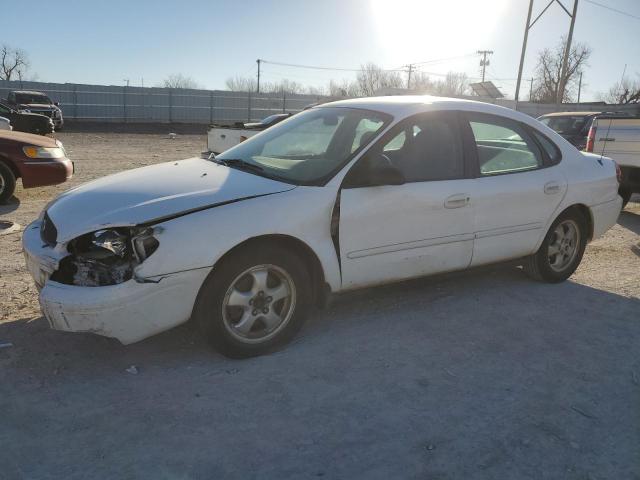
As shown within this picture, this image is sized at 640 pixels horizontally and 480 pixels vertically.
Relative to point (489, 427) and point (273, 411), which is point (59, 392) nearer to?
point (273, 411)

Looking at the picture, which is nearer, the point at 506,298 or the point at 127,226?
the point at 127,226

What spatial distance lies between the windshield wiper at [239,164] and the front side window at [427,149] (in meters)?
0.91

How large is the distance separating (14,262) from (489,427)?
4392mm

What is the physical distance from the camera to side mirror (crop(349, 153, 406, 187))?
376 centimetres

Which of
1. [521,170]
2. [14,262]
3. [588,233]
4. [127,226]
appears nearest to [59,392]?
[127,226]

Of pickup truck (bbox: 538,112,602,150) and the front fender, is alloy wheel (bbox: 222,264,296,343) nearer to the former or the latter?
the front fender

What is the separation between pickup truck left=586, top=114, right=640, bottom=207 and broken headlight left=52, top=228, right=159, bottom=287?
26.0 feet

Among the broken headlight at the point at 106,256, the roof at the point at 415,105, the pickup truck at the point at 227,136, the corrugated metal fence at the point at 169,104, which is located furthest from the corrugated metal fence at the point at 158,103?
the broken headlight at the point at 106,256

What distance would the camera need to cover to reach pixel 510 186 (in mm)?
4555

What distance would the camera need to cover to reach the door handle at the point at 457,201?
13.8 ft

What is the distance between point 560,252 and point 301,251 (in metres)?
2.82

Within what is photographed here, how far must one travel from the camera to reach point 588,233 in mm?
5340

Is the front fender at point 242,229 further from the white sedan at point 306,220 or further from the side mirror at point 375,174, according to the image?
the side mirror at point 375,174

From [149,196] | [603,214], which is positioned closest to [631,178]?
[603,214]
